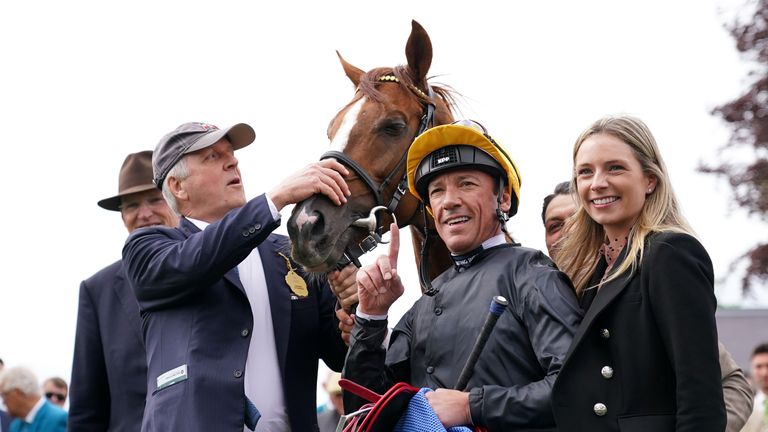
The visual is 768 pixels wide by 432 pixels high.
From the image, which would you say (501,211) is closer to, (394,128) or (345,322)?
(345,322)

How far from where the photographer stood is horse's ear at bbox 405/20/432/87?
518 cm

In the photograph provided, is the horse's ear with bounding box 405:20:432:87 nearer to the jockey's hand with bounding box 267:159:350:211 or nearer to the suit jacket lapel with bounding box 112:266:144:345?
the jockey's hand with bounding box 267:159:350:211

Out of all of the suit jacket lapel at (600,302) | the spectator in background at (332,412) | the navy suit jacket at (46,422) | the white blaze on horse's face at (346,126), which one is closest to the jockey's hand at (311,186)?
the white blaze on horse's face at (346,126)

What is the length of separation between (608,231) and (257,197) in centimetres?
147

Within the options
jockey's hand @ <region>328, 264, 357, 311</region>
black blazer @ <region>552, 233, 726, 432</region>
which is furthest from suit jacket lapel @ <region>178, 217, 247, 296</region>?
black blazer @ <region>552, 233, 726, 432</region>

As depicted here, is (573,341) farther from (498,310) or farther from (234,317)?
(234,317)

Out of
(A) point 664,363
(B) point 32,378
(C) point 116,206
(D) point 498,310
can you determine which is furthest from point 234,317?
(B) point 32,378

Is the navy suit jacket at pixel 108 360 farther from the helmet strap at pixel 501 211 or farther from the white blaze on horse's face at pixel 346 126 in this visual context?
the helmet strap at pixel 501 211

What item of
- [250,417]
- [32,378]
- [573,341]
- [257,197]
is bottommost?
[32,378]

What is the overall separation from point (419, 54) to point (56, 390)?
8.07 meters

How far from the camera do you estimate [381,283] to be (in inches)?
155

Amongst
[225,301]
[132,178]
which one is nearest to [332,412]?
[132,178]

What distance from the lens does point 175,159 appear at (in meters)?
4.82

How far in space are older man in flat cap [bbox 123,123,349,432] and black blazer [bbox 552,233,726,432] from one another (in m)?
1.47
